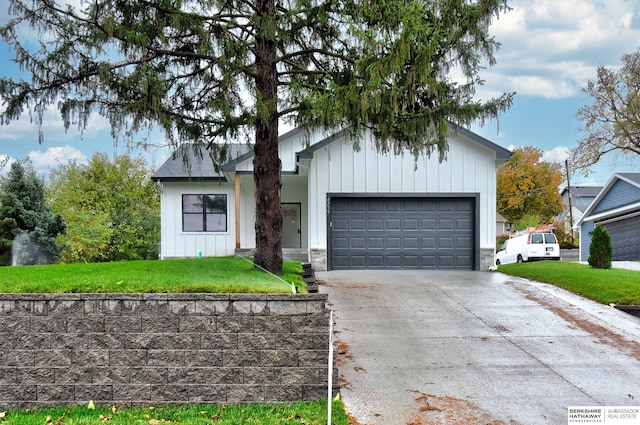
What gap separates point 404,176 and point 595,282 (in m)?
5.36

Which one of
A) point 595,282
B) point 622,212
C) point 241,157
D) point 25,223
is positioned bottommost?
point 595,282

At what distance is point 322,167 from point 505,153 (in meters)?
5.12

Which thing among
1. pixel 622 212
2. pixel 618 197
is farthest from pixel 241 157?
pixel 618 197

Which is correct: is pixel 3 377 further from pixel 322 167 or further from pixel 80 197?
pixel 80 197

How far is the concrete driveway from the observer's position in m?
4.43

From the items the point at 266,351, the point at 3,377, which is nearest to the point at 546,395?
the point at 266,351

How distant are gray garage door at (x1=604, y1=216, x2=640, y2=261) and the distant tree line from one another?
67.8 ft

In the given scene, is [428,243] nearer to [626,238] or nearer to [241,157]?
[241,157]

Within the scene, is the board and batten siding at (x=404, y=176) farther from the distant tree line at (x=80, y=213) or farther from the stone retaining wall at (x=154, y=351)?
the stone retaining wall at (x=154, y=351)

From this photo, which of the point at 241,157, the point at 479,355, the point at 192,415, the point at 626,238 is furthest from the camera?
the point at 626,238

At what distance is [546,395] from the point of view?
4.66 metres

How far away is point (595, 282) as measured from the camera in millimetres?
9594

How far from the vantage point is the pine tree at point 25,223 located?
558 inches

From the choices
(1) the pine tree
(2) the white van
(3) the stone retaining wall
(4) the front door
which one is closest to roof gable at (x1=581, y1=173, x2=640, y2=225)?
(2) the white van
